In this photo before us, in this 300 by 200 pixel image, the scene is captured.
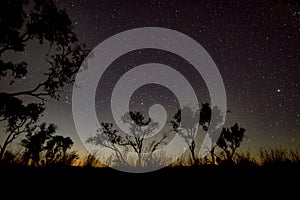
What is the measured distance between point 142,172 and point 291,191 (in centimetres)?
573

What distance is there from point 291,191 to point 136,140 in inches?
1558

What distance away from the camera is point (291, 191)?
5.47 metres

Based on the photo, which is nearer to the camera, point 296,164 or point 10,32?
point 296,164

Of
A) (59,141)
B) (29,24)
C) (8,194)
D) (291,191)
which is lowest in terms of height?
(8,194)

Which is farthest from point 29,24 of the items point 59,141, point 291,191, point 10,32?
point 59,141

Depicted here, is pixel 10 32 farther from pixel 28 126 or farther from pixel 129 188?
pixel 28 126

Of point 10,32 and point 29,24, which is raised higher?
point 29,24

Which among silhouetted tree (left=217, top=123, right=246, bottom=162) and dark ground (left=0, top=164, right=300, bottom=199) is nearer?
dark ground (left=0, top=164, right=300, bottom=199)

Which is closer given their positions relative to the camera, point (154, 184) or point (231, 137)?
point (154, 184)

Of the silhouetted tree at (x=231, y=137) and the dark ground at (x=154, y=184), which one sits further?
the silhouetted tree at (x=231, y=137)

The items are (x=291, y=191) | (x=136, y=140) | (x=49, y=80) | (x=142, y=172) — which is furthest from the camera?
(x=136, y=140)

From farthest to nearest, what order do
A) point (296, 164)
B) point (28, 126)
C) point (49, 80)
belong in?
1. point (28, 126)
2. point (49, 80)
3. point (296, 164)

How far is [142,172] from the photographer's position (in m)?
9.59

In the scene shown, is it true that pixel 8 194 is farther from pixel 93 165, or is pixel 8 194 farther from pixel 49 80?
pixel 49 80
